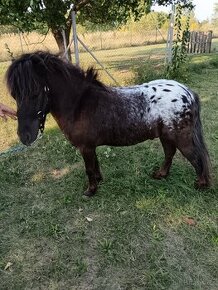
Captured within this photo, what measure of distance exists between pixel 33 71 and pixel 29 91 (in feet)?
0.67

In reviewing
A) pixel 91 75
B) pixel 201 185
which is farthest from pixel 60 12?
pixel 201 185

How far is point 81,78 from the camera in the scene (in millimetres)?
3406

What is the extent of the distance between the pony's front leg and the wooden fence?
579 inches

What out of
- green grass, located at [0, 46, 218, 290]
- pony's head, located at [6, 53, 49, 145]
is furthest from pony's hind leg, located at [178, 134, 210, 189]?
pony's head, located at [6, 53, 49, 145]

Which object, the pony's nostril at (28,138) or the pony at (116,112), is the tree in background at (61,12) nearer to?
the pony at (116,112)

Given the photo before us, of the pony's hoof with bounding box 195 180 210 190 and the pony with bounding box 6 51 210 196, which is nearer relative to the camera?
the pony with bounding box 6 51 210 196

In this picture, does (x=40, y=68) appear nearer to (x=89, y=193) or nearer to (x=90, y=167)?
(x=90, y=167)

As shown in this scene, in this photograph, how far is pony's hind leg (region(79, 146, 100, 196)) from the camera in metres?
3.53

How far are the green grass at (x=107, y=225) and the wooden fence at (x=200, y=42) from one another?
13.4 m

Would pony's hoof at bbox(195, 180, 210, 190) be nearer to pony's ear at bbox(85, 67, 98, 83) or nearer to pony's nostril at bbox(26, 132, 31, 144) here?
pony's ear at bbox(85, 67, 98, 83)

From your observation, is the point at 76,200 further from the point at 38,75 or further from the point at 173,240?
the point at 38,75

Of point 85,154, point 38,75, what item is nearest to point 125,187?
point 85,154

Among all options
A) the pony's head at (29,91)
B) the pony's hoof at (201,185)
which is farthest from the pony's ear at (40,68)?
the pony's hoof at (201,185)

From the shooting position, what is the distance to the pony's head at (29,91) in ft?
9.46
